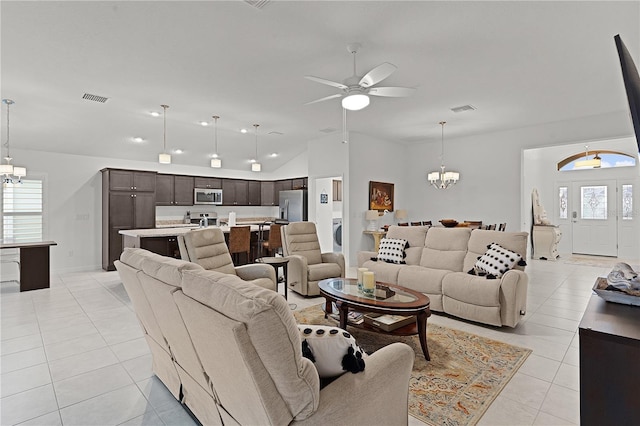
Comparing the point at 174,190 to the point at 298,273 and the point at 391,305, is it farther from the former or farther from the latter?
the point at 391,305

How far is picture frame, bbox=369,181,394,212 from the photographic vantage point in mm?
7434

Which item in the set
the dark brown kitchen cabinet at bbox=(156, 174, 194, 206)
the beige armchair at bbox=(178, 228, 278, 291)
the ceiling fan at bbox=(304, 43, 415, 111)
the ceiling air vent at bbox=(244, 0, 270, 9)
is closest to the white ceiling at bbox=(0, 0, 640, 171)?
the ceiling air vent at bbox=(244, 0, 270, 9)

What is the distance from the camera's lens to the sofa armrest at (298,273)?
470 cm

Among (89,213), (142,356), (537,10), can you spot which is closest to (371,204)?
(537,10)

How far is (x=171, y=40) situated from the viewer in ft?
10.6

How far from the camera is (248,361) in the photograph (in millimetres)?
1156

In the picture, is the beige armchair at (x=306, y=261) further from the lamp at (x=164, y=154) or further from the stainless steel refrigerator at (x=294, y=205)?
the stainless steel refrigerator at (x=294, y=205)

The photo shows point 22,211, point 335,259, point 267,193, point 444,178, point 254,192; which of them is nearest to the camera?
point 335,259

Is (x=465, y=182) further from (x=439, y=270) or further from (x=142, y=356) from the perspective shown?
(x=142, y=356)

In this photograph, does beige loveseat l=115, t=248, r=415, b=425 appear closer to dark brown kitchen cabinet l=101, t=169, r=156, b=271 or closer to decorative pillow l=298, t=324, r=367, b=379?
decorative pillow l=298, t=324, r=367, b=379

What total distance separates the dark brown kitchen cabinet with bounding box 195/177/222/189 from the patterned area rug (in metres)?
6.35

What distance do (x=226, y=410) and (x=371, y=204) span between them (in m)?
Result: 6.20

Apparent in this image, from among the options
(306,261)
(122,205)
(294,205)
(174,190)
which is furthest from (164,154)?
(294,205)

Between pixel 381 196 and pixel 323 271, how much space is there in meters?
3.44
